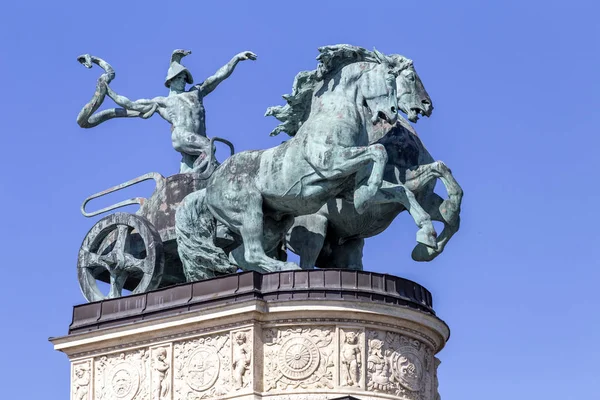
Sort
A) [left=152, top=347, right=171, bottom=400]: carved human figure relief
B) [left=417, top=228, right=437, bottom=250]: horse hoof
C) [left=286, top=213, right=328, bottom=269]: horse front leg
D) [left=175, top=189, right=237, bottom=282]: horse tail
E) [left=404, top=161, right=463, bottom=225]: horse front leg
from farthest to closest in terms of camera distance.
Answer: [left=286, top=213, right=328, bottom=269]: horse front leg
[left=175, top=189, right=237, bottom=282]: horse tail
[left=404, top=161, right=463, bottom=225]: horse front leg
[left=417, top=228, right=437, bottom=250]: horse hoof
[left=152, top=347, right=171, bottom=400]: carved human figure relief

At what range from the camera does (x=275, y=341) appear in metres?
36.2

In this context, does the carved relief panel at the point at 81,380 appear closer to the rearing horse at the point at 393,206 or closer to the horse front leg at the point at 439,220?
the rearing horse at the point at 393,206

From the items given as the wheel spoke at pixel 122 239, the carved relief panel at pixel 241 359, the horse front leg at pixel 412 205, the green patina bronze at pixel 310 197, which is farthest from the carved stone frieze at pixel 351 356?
the wheel spoke at pixel 122 239

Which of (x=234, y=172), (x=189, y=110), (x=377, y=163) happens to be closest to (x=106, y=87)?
(x=189, y=110)

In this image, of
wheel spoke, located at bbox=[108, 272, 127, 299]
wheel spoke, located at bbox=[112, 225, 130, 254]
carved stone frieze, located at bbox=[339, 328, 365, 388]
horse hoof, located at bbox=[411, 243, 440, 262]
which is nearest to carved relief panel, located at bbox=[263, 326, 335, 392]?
carved stone frieze, located at bbox=[339, 328, 365, 388]

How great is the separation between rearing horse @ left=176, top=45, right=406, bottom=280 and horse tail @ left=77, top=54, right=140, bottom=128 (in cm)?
446

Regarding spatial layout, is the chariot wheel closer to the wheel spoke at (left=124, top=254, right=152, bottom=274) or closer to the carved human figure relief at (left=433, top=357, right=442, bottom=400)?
the wheel spoke at (left=124, top=254, right=152, bottom=274)

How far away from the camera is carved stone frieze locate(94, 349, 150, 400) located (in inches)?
1462

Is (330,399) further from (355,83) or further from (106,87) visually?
(106,87)

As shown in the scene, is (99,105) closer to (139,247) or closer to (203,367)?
(139,247)

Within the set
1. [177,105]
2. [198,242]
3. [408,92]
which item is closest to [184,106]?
[177,105]

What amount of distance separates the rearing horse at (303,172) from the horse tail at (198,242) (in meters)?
0.02

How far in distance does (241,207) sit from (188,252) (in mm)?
1369

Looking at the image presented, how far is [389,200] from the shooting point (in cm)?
3747
